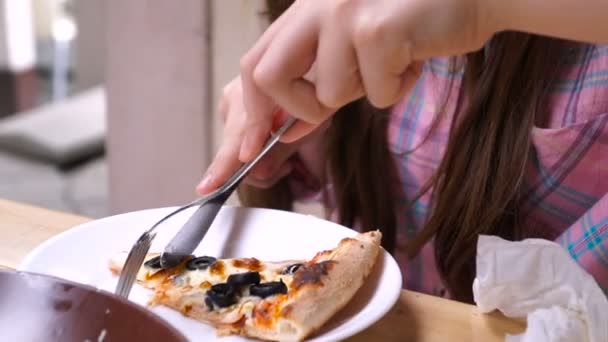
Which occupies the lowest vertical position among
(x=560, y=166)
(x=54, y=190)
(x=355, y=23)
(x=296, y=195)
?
(x=54, y=190)

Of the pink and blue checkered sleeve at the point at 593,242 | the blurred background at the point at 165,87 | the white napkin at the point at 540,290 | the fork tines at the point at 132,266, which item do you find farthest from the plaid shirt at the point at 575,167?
the blurred background at the point at 165,87

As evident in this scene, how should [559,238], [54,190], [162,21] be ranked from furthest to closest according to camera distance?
[54,190] < [162,21] < [559,238]

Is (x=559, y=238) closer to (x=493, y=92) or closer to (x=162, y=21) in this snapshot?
(x=493, y=92)

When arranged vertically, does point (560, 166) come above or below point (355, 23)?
below

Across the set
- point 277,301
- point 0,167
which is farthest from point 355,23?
point 0,167

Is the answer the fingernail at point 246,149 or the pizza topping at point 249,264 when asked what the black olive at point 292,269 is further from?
the fingernail at point 246,149

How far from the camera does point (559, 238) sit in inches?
27.8

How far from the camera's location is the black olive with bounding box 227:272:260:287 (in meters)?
0.54

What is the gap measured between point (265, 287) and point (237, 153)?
7.4 inches

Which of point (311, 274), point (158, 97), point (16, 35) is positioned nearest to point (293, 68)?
point (311, 274)

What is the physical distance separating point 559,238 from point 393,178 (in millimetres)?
210

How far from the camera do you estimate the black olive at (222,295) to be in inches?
20.7

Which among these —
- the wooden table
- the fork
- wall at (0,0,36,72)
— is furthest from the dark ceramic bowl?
wall at (0,0,36,72)

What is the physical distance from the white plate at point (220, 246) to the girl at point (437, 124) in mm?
63
